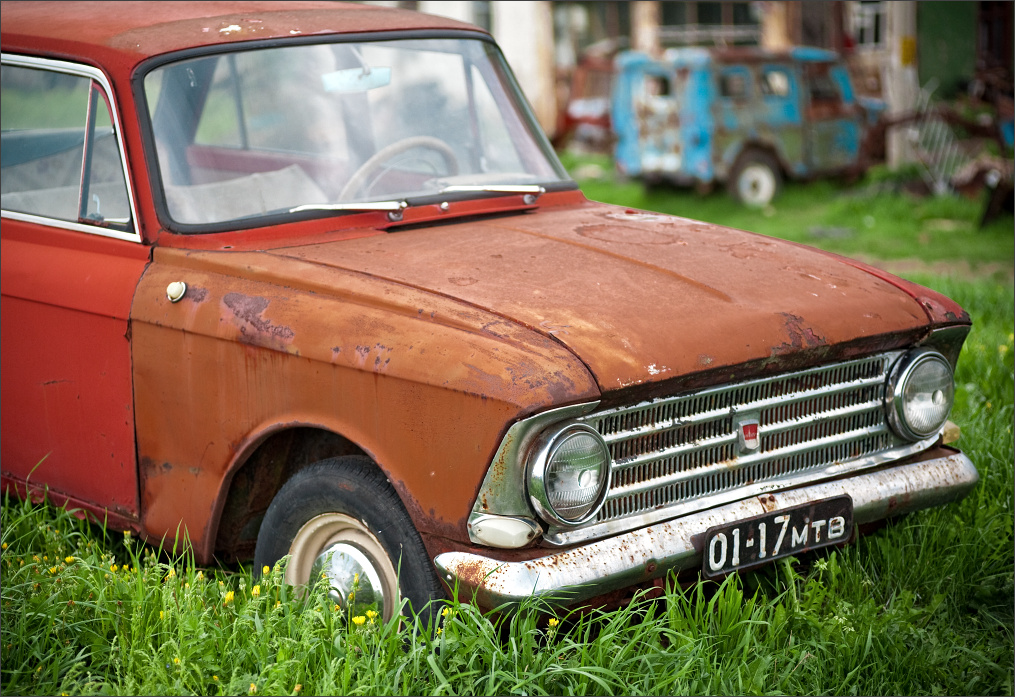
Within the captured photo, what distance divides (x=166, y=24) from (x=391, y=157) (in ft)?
2.70

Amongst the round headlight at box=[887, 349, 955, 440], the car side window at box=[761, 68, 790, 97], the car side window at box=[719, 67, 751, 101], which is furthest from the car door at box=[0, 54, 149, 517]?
the car side window at box=[761, 68, 790, 97]

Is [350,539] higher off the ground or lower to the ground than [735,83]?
lower

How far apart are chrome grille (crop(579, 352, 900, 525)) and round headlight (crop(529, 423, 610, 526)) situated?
0.05 m

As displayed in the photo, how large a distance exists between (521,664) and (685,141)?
387 inches

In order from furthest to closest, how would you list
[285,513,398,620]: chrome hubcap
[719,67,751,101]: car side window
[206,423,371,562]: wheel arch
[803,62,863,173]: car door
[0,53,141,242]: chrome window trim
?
[803,62,863,173]: car door → [719,67,751,101]: car side window → [0,53,141,242]: chrome window trim → [206,423,371,562]: wheel arch → [285,513,398,620]: chrome hubcap

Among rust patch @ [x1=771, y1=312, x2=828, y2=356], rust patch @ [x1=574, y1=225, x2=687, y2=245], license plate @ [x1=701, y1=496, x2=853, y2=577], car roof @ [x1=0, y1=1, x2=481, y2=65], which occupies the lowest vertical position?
license plate @ [x1=701, y1=496, x2=853, y2=577]

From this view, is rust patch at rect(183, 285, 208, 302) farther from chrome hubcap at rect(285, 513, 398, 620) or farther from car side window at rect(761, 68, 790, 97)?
car side window at rect(761, 68, 790, 97)

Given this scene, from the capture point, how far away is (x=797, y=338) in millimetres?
2803

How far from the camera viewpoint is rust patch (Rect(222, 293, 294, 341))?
9.21 feet

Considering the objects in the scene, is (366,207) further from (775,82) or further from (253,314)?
(775,82)

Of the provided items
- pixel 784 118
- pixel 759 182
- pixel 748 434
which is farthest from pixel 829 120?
pixel 748 434

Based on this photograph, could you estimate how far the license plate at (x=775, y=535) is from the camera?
2711 mm

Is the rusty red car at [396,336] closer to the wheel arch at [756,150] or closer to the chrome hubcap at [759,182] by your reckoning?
the wheel arch at [756,150]

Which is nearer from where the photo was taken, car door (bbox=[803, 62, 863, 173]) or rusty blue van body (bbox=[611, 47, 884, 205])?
rusty blue van body (bbox=[611, 47, 884, 205])
